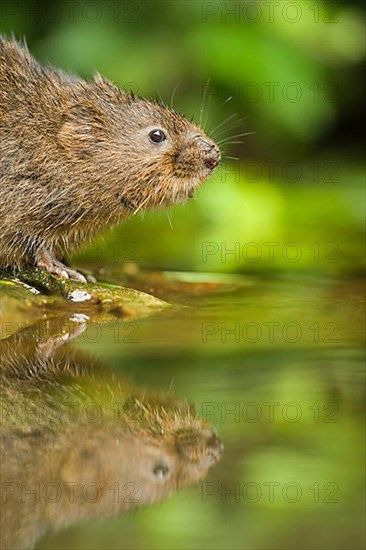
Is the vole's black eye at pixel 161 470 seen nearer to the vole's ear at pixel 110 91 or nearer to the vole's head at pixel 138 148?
the vole's head at pixel 138 148

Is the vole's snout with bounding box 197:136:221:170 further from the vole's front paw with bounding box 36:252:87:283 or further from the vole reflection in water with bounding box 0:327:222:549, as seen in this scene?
the vole reflection in water with bounding box 0:327:222:549

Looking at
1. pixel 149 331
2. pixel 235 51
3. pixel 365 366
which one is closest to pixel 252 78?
pixel 235 51

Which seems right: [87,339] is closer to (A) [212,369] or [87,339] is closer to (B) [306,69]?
(A) [212,369]

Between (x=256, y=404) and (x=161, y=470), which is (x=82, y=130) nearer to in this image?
(x=256, y=404)

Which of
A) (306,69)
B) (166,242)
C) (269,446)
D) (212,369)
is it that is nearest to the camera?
(269,446)

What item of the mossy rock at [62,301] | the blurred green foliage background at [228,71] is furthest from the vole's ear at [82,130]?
the blurred green foliage background at [228,71]

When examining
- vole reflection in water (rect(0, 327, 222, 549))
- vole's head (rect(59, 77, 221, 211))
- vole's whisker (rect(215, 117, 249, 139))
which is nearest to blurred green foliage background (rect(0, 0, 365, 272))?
vole's whisker (rect(215, 117, 249, 139))
